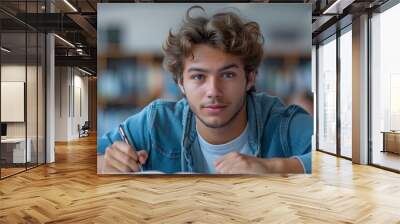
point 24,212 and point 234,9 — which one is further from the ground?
point 234,9

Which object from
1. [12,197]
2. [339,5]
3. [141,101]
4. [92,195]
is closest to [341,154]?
[339,5]

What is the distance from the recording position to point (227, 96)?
6.44 metres

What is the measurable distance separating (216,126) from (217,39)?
1.35 m

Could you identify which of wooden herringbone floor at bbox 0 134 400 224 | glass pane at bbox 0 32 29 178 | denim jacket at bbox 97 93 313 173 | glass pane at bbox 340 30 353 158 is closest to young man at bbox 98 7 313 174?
→ denim jacket at bbox 97 93 313 173

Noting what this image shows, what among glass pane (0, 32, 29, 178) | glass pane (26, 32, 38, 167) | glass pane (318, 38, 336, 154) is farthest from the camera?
glass pane (318, 38, 336, 154)

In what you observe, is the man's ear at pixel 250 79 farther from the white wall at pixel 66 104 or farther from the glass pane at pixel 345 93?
the white wall at pixel 66 104

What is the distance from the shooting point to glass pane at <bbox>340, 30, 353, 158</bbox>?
9773 mm

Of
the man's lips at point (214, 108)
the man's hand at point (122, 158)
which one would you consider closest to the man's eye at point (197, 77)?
the man's lips at point (214, 108)

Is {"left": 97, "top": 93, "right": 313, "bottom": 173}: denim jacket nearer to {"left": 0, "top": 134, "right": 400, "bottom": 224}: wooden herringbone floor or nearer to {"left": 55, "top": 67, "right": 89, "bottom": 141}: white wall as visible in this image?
{"left": 0, "top": 134, "right": 400, "bottom": 224}: wooden herringbone floor

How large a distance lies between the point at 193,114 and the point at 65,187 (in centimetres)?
224

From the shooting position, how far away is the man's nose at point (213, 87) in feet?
20.8

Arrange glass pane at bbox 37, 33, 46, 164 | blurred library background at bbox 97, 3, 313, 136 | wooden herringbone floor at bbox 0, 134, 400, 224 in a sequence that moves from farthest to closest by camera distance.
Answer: glass pane at bbox 37, 33, 46, 164, blurred library background at bbox 97, 3, 313, 136, wooden herringbone floor at bbox 0, 134, 400, 224

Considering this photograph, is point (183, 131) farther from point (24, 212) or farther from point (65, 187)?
point (24, 212)

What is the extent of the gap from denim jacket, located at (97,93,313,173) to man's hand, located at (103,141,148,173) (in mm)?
91
